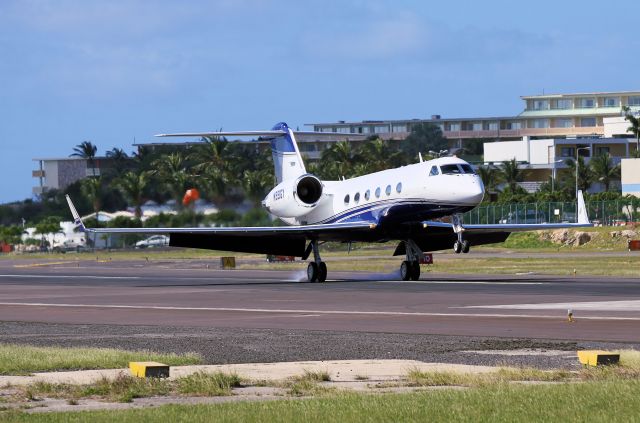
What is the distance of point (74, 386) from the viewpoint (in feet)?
49.1

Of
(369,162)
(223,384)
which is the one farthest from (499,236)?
(369,162)

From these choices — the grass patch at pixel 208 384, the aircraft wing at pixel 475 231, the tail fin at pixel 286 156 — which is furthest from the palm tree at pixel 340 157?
the grass patch at pixel 208 384

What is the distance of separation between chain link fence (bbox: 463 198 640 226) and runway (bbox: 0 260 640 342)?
43.4m

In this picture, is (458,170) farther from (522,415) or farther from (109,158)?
(109,158)

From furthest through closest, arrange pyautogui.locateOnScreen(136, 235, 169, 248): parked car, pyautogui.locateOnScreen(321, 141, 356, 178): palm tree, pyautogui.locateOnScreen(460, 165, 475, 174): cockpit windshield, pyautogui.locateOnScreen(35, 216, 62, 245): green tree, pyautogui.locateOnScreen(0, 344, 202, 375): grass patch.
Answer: pyautogui.locateOnScreen(321, 141, 356, 178): palm tree
pyautogui.locateOnScreen(136, 235, 169, 248): parked car
pyautogui.locateOnScreen(35, 216, 62, 245): green tree
pyautogui.locateOnScreen(460, 165, 475, 174): cockpit windshield
pyautogui.locateOnScreen(0, 344, 202, 375): grass patch

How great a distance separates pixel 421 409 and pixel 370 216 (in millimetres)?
31152

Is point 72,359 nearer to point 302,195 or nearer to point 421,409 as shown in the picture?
point 421,409

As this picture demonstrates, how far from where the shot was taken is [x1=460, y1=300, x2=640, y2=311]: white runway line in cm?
2834

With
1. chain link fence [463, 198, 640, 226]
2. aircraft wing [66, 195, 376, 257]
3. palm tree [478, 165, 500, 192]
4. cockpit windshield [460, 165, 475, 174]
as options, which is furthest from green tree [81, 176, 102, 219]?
palm tree [478, 165, 500, 192]

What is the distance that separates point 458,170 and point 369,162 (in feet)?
333

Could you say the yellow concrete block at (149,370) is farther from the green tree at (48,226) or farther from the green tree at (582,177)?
the green tree at (582,177)

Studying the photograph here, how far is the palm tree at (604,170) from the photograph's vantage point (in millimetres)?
133000

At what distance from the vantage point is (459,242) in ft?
127

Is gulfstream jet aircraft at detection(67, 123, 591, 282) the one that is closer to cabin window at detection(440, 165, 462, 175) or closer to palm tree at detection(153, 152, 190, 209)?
cabin window at detection(440, 165, 462, 175)
